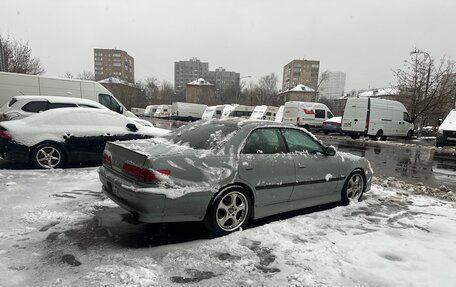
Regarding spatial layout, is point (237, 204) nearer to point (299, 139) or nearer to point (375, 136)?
point (299, 139)

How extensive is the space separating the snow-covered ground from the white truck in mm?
11304

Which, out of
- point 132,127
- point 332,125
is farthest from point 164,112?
point 132,127

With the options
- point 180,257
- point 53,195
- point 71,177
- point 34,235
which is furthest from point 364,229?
point 71,177

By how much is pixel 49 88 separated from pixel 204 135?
13.8m

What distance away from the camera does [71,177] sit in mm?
6500

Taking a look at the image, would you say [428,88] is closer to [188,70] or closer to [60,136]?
[60,136]

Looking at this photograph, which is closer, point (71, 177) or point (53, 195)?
point (53, 195)

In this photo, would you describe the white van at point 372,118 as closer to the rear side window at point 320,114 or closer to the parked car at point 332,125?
the parked car at point 332,125

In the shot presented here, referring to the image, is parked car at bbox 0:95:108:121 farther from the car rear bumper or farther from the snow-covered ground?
the car rear bumper

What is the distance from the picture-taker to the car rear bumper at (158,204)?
11.6 ft

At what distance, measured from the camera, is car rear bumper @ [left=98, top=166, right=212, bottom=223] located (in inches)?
139

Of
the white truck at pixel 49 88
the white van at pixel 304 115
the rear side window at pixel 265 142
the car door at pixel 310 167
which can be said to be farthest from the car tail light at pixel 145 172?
the white van at pixel 304 115

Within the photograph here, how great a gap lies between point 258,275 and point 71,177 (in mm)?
4832

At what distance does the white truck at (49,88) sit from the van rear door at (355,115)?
1290cm
